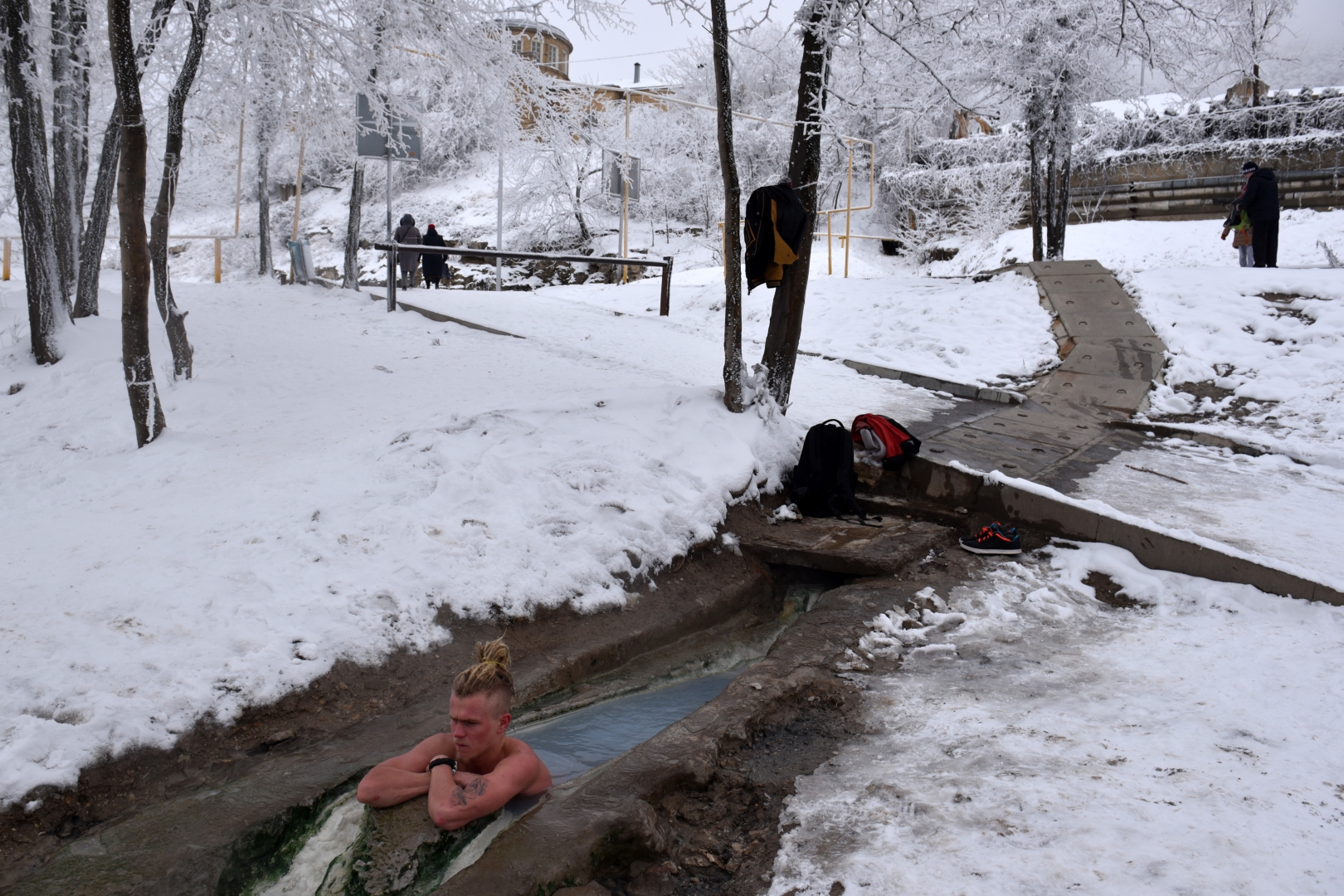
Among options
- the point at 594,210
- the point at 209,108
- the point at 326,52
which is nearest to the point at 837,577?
the point at 326,52

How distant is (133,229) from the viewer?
532 centimetres

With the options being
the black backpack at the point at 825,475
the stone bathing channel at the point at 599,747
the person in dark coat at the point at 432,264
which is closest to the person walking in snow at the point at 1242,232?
the black backpack at the point at 825,475

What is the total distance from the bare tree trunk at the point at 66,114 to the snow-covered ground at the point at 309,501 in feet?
3.12

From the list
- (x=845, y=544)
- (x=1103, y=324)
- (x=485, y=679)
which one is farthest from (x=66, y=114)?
(x=1103, y=324)

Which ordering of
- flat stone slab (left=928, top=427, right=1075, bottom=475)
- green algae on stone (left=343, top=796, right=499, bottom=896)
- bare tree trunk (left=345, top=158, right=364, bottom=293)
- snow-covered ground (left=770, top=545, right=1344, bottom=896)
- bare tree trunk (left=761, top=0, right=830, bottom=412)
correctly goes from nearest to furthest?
1. snow-covered ground (left=770, top=545, right=1344, bottom=896)
2. green algae on stone (left=343, top=796, right=499, bottom=896)
3. bare tree trunk (left=761, top=0, right=830, bottom=412)
4. flat stone slab (left=928, top=427, right=1075, bottom=475)
5. bare tree trunk (left=345, top=158, right=364, bottom=293)

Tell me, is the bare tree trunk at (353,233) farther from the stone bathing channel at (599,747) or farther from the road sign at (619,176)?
the stone bathing channel at (599,747)

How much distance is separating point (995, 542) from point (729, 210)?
2.87 meters

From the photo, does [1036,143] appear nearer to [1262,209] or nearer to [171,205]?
[1262,209]

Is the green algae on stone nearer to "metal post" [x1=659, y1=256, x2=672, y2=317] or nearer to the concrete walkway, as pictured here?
the concrete walkway

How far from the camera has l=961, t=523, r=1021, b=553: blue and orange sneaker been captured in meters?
5.10

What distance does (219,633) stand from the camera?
3336 millimetres

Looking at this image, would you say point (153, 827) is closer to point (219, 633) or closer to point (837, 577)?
point (219, 633)

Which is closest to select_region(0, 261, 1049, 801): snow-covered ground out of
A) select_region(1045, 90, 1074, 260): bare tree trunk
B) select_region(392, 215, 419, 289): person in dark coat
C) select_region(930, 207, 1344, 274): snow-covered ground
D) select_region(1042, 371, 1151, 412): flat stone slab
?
select_region(1042, 371, 1151, 412): flat stone slab

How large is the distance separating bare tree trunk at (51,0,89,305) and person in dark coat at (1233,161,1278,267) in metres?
14.0
